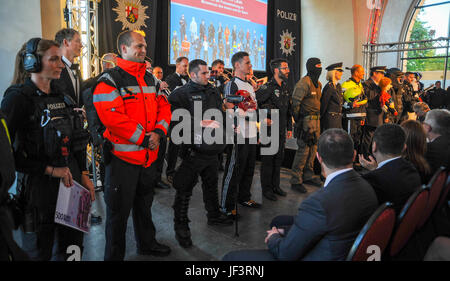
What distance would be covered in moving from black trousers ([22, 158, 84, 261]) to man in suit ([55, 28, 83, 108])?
1.02 meters

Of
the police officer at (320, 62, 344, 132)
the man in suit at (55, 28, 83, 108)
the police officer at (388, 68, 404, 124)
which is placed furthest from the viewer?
the police officer at (388, 68, 404, 124)

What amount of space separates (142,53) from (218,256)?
69.4 inches

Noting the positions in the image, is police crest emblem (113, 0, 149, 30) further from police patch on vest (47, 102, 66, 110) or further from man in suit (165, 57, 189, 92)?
police patch on vest (47, 102, 66, 110)

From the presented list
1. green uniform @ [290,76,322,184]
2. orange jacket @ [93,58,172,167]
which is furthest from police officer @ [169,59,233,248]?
green uniform @ [290,76,322,184]

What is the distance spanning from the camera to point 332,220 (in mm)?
1354

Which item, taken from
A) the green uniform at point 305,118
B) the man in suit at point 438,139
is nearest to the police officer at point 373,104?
the green uniform at point 305,118

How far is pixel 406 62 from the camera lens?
12.6 meters

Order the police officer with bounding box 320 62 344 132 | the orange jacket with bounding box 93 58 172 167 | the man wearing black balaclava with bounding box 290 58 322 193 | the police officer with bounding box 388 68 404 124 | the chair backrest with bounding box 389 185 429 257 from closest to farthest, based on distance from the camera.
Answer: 1. the chair backrest with bounding box 389 185 429 257
2. the orange jacket with bounding box 93 58 172 167
3. the man wearing black balaclava with bounding box 290 58 322 193
4. the police officer with bounding box 320 62 344 132
5. the police officer with bounding box 388 68 404 124

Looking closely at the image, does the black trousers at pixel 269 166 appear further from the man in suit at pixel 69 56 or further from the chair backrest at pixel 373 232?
the chair backrest at pixel 373 232

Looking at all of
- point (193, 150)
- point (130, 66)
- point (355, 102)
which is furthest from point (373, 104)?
point (130, 66)

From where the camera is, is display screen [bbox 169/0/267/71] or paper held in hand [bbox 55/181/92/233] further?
display screen [bbox 169/0/267/71]

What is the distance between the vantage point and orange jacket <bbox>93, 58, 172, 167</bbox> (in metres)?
2.14

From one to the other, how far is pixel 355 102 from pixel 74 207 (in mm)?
4775

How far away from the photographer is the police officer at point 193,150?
2.91 meters
